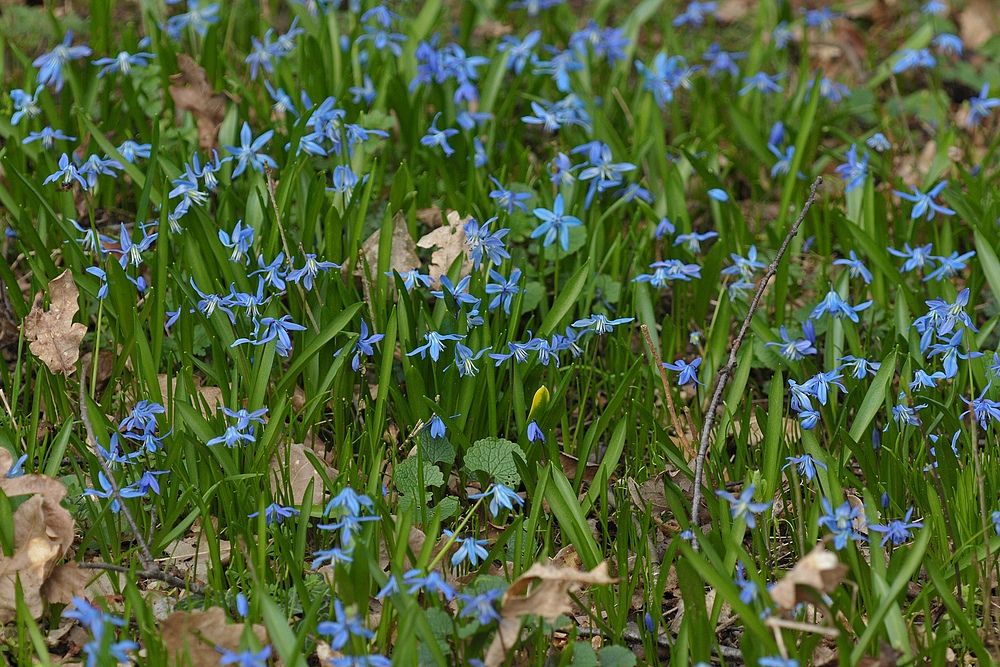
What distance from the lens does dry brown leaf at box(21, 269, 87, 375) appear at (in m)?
2.58

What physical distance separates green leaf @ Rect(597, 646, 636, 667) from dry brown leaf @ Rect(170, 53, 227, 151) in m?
2.36

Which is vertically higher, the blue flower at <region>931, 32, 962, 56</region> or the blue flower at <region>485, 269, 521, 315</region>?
the blue flower at <region>931, 32, 962, 56</region>

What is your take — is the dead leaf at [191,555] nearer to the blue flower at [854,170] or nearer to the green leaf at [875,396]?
the green leaf at [875,396]

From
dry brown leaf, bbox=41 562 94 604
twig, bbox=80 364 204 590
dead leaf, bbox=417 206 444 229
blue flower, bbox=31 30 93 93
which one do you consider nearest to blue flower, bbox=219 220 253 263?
twig, bbox=80 364 204 590

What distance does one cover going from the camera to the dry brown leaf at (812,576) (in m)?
1.67

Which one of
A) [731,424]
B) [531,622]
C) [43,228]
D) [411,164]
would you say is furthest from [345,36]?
[531,622]

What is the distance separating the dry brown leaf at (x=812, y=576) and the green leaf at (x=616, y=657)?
1.10ft

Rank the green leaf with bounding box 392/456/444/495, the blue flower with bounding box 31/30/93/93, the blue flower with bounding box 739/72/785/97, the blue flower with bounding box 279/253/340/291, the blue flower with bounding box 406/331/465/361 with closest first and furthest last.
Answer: the green leaf with bounding box 392/456/444/495 < the blue flower with bounding box 406/331/465/361 < the blue flower with bounding box 279/253/340/291 < the blue flower with bounding box 31/30/93/93 < the blue flower with bounding box 739/72/785/97

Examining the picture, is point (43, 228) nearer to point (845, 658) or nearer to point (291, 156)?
point (291, 156)

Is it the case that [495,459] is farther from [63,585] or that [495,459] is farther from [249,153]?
[249,153]

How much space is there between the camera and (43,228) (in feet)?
9.59

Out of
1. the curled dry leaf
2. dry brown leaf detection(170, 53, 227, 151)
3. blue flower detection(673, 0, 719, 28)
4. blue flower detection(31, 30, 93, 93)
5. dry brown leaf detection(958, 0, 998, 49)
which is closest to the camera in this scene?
the curled dry leaf

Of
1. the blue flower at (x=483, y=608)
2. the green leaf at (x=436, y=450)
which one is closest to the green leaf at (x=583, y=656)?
the blue flower at (x=483, y=608)

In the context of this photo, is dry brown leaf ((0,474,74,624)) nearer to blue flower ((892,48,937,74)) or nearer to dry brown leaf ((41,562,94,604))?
dry brown leaf ((41,562,94,604))
